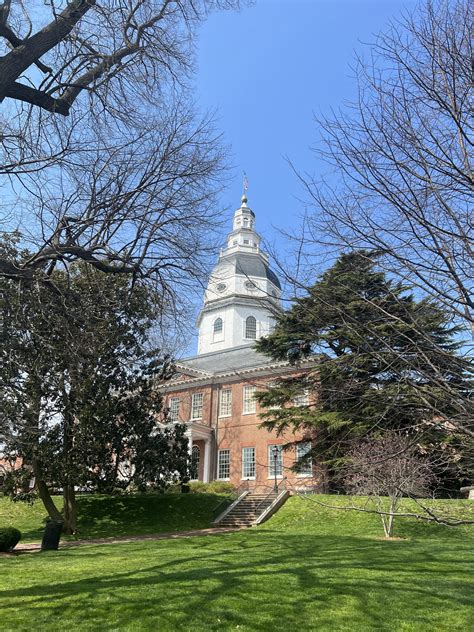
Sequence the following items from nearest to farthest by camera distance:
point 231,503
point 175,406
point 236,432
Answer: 1. point 231,503
2. point 236,432
3. point 175,406

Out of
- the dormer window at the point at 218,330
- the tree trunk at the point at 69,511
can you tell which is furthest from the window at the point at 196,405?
the tree trunk at the point at 69,511

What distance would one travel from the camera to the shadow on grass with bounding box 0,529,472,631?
21.8ft

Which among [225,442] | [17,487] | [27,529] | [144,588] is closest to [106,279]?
[144,588]

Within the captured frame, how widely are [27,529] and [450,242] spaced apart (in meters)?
23.8

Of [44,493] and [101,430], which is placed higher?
[101,430]

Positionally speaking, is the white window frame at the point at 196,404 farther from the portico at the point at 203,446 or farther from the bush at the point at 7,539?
the bush at the point at 7,539

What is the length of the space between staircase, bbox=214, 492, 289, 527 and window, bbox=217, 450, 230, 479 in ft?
→ 25.3

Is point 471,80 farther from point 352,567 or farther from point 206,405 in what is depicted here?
point 206,405

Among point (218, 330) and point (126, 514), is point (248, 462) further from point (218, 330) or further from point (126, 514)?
point (218, 330)

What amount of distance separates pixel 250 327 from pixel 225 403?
11.0 metres

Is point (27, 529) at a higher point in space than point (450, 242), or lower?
lower

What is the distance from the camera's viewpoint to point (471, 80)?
4.30m

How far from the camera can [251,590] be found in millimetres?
Answer: 8031

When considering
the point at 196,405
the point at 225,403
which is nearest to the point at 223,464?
the point at 225,403
